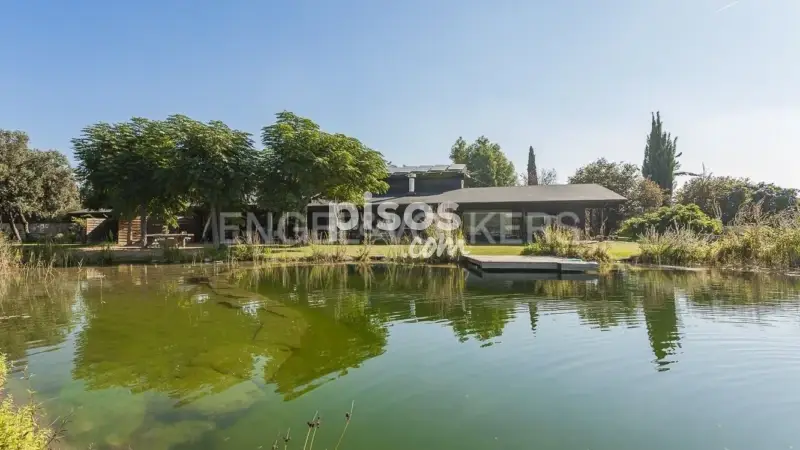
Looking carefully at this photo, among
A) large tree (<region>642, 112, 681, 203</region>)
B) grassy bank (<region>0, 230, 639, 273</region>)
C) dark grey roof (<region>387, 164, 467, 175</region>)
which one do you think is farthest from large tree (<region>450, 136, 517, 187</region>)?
grassy bank (<region>0, 230, 639, 273</region>)

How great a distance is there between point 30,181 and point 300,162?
16.2m

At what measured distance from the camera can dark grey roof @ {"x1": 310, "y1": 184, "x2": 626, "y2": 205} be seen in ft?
69.0

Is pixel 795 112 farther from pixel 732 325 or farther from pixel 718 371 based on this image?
pixel 718 371

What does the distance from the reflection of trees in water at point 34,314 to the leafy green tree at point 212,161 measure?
243 inches

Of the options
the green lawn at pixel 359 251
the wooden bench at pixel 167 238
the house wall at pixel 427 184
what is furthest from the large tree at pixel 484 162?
the wooden bench at pixel 167 238

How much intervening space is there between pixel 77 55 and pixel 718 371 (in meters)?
17.0

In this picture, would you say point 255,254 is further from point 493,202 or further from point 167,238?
point 493,202

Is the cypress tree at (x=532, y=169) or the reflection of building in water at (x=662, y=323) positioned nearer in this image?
the reflection of building in water at (x=662, y=323)

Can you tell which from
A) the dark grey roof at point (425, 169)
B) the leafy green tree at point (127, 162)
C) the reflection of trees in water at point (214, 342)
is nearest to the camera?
the reflection of trees in water at point (214, 342)

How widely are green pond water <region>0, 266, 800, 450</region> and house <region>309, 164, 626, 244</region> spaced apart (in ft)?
40.6

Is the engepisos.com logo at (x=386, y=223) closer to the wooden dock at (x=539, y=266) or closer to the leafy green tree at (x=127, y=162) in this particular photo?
the leafy green tree at (x=127, y=162)

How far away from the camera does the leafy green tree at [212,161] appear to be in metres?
16.3

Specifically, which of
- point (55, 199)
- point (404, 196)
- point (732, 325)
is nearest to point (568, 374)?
point (732, 325)

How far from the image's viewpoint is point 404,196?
25.3 m
